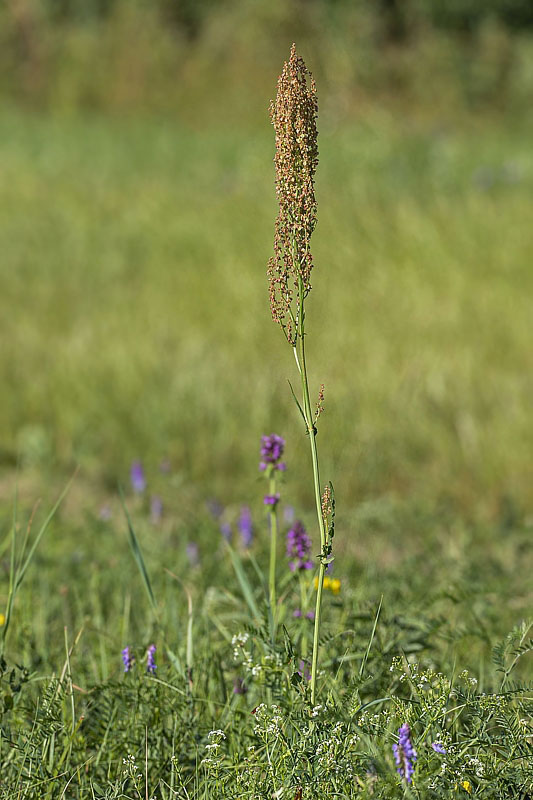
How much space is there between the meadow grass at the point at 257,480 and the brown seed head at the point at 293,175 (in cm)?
14

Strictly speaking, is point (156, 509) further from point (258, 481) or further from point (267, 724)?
point (267, 724)

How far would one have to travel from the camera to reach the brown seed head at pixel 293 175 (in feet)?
3.48

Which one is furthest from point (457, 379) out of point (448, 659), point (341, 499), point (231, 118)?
point (231, 118)

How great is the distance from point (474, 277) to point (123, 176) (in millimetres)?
4676

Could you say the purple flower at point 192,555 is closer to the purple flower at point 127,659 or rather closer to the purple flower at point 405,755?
the purple flower at point 127,659

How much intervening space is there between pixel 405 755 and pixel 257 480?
2.40ft

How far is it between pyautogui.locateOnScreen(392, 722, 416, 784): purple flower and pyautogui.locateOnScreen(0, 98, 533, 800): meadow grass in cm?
2

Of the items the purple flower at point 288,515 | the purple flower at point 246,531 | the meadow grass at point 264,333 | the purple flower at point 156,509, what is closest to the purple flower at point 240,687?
the meadow grass at point 264,333

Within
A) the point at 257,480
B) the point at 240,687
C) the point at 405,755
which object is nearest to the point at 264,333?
the point at 257,480

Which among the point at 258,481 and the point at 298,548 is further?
the point at 258,481

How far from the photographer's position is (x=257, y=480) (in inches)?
66.1

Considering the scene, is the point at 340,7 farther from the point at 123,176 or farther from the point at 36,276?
the point at 36,276

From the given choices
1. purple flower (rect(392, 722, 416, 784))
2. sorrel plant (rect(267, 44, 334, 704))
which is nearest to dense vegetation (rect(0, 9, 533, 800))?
purple flower (rect(392, 722, 416, 784))

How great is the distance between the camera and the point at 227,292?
14.2 ft
